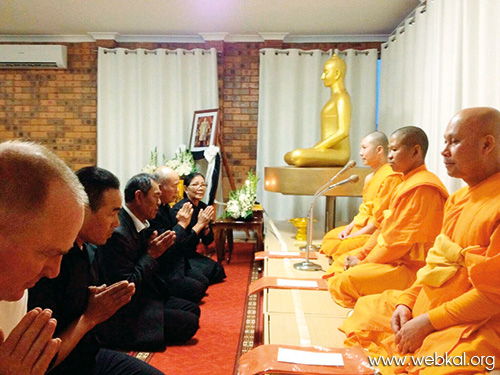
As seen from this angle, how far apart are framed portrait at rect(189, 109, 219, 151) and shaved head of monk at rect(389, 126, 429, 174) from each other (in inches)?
124

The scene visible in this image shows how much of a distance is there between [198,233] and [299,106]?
9.13 feet

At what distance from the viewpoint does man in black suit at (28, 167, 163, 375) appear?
1398 millimetres

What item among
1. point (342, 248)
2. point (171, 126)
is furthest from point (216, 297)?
point (171, 126)

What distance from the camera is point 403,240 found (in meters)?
2.17

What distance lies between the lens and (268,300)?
2.47 meters

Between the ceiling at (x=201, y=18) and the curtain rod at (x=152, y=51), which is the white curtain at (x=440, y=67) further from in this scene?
the curtain rod at (x=152, y=51)

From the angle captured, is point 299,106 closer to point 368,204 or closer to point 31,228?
point 368,204

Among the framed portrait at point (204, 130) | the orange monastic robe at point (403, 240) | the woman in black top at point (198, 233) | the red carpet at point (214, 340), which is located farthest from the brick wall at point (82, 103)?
the orange monastic robe at point (403, 240)

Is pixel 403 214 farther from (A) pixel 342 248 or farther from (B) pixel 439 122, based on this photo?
(B) pixel 439 122

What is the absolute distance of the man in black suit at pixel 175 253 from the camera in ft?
10.6

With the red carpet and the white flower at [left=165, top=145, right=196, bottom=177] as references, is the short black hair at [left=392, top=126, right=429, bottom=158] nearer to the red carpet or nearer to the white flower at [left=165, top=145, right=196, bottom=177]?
the red carpet

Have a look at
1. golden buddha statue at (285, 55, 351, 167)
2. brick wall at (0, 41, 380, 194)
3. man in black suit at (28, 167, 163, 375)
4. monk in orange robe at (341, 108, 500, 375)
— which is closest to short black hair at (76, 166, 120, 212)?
man in black suit at (28, 167, 163, 375)

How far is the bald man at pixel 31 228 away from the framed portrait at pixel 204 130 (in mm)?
4551

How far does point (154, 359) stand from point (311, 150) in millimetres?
2988
